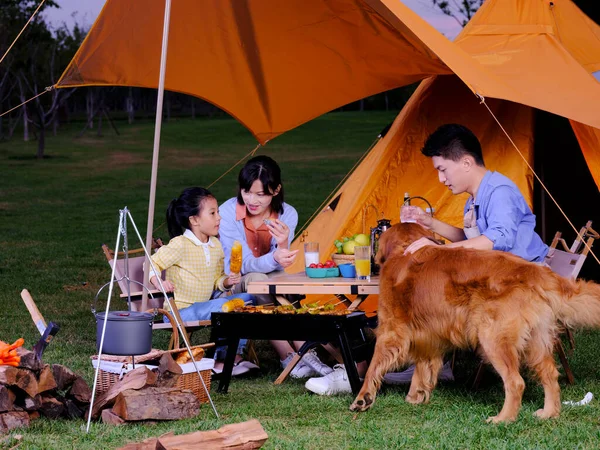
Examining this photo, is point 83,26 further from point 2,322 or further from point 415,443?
point 415,443

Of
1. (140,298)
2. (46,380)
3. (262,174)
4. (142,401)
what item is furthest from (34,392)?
(262,174)

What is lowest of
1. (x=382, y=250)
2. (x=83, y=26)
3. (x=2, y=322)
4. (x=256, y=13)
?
(x=2, y=322)

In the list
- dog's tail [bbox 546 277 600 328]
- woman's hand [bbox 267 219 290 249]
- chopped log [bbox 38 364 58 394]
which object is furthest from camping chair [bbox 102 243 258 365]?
dog's tail [bbox 546 277 600 328]

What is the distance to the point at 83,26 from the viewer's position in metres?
40.7

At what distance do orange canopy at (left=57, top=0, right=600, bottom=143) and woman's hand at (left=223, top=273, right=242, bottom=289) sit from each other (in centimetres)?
168

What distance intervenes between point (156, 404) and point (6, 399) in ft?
2.13

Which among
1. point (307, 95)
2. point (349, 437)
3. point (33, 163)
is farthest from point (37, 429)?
point (33, 163)

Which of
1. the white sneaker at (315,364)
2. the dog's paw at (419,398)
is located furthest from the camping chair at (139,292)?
the dog's paw at (419,398)

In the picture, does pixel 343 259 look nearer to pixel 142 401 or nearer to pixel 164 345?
pixel 142 401

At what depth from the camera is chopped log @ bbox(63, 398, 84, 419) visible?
4395mm

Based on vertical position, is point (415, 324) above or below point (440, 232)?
below

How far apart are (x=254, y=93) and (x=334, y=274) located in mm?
2533

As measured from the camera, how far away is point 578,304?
4.24 m

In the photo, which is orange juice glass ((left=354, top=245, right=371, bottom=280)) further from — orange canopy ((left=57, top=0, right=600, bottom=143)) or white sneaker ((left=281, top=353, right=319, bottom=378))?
orange canopy ((left=57, top=0, right=600, bottom=143))
